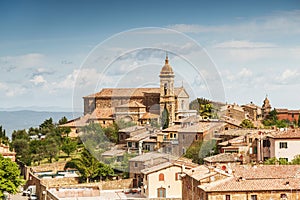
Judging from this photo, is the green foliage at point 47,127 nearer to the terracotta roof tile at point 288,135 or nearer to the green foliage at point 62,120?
the green foliage at point 62,120

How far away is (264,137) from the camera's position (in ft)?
107

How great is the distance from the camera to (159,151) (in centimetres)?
4103

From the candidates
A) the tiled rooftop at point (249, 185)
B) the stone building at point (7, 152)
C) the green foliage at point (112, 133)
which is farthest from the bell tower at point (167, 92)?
the tiled rooftop at point (249, 185)

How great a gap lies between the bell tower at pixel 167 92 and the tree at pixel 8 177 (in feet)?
67.4

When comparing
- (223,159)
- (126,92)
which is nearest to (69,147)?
(223,159)

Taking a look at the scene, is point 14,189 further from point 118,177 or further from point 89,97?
point 89,97

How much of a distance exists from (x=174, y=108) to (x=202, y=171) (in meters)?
30.0

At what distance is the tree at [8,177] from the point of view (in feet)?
97.2

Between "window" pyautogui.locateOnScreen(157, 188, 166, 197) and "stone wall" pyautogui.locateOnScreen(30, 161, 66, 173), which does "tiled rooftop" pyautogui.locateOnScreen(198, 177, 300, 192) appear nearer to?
"window" pyautogui.locateOnScreen(157, 188, 166, 197)

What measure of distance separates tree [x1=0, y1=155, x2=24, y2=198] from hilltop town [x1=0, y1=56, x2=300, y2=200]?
1.50 metres

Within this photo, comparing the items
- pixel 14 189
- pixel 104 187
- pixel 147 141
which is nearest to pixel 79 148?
pixel 147 141

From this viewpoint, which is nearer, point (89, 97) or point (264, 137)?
point (264, 137)

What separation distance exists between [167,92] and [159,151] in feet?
49.1

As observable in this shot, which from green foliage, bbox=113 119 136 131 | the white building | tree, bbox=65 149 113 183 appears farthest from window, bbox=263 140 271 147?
green foliage, bbox=113 119 136 131
